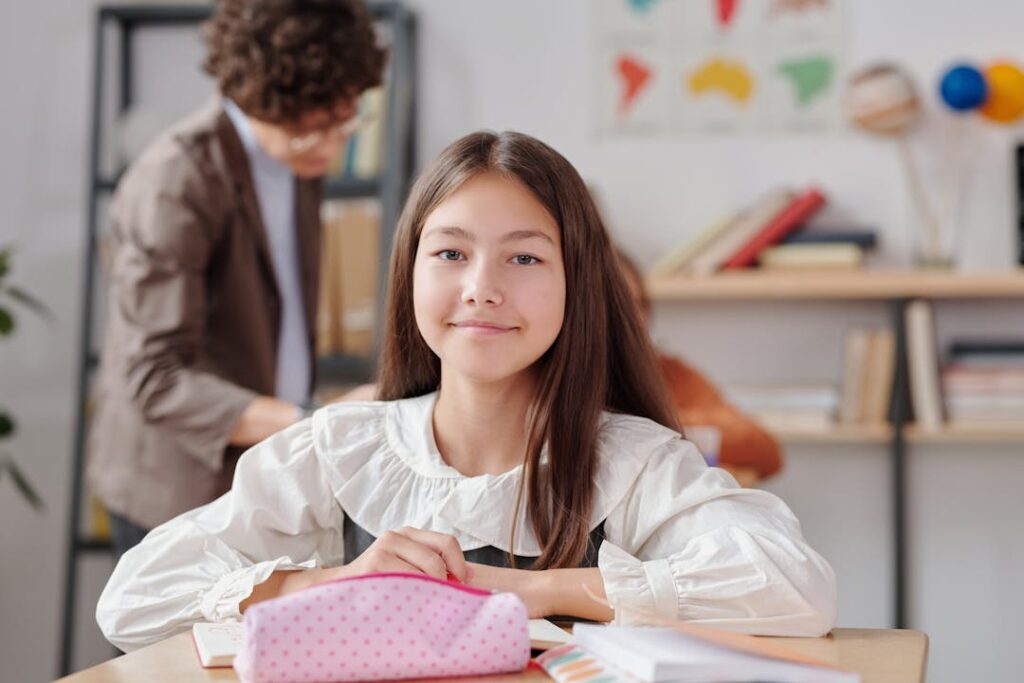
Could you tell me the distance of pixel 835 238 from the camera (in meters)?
3.45

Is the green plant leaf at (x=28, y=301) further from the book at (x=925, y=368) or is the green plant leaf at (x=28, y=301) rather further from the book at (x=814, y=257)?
the book at (x=925, y=368)

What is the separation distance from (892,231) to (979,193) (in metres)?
0.23

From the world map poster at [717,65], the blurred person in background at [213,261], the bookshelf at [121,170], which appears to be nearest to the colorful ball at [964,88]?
the world map poster at [717,65]

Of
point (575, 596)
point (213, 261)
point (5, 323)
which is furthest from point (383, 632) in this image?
point (5, 323)

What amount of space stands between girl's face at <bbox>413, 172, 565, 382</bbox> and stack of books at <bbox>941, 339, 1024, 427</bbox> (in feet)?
7.19

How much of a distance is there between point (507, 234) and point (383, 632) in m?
0.48

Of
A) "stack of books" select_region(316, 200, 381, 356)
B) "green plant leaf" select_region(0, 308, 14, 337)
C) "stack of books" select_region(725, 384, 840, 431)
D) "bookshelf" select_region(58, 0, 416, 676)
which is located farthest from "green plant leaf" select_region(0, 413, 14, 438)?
"stack of books" select_region(725, 384, 840, 431)

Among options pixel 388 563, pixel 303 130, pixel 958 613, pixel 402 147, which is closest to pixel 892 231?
pixel 958 613

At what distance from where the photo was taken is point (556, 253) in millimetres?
1419

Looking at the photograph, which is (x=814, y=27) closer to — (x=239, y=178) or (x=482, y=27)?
(x=482, y=27)

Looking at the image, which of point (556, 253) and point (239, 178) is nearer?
point (556, 253)

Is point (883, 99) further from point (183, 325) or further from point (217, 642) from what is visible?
point (217, 642)

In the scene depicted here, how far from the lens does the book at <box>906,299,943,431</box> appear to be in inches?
132

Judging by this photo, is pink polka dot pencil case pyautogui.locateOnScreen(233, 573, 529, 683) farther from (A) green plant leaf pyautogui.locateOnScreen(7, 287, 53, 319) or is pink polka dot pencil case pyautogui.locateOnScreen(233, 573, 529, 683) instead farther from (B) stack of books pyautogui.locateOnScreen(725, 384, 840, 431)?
(B) stack of books pyautogui.locateOnScreen(725, 384, 840, 431)
